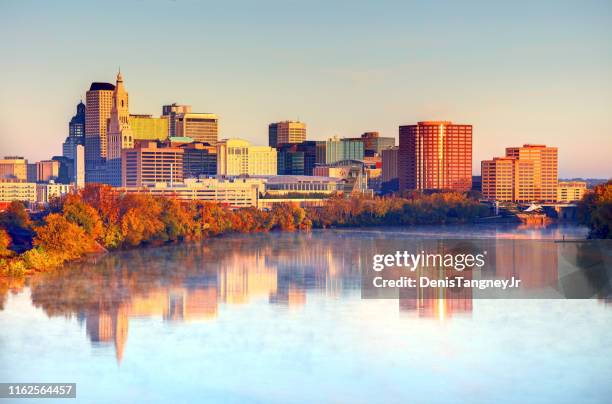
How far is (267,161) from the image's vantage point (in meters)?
85.8

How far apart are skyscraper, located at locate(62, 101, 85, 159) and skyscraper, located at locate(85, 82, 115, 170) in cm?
333

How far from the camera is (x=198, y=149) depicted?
267ft

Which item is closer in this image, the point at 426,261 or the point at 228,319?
the point at 228,319

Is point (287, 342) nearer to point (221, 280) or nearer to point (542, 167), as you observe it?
point (221, 280)

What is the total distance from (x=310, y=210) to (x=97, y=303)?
95.0 ft

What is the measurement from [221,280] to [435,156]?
60.4m

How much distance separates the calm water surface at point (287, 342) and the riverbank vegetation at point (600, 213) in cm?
1134

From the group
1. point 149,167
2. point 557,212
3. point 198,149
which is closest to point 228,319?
point 557,212

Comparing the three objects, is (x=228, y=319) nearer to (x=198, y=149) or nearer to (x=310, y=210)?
(x=310, y=210)

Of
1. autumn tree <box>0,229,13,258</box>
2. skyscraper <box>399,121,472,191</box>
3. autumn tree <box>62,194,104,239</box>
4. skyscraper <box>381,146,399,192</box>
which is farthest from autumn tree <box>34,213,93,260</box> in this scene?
skyscraper <box>381,146,399,192</box>

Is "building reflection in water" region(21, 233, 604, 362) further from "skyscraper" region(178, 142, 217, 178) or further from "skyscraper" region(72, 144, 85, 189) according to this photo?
"skyscraper" region(178, 142, 217, 178)

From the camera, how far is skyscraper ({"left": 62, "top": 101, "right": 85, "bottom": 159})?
89.2 m

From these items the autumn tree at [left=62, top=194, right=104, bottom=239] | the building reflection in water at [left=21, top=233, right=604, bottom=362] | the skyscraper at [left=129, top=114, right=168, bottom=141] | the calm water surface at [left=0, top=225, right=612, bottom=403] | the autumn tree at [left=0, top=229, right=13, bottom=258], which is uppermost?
the skyscraper at [left=129, top=114, right=168, bottom=141]

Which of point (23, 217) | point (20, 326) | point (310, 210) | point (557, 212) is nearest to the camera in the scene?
point (20, 326)
